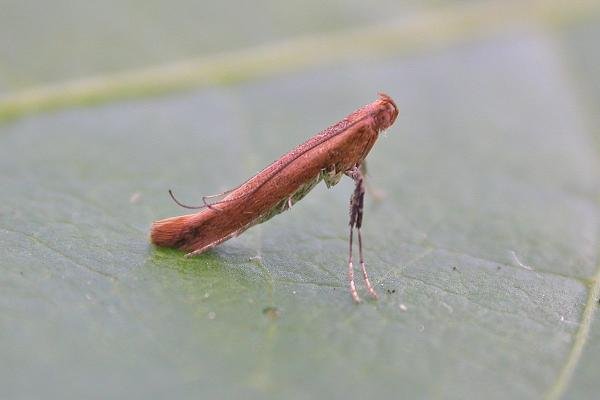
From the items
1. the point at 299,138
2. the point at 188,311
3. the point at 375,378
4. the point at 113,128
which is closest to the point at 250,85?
the point at 299,138

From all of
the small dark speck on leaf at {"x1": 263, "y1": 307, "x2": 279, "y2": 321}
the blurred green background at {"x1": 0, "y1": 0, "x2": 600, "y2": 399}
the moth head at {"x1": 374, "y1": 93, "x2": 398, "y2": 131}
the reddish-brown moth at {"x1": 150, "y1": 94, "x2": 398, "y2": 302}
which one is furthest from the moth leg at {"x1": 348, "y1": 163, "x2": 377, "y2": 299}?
the small dark speck on leaf at {"x1": 263, "y1": 307, "x2": 279, "y2": 321}

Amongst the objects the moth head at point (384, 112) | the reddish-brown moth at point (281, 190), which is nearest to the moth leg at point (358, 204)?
the reddish-brown moth at point (281, 190)

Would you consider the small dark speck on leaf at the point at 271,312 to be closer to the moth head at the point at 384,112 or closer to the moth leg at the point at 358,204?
the moth leg at the point at 358,204

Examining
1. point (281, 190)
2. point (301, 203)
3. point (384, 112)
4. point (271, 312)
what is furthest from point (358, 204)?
point (271, 312)

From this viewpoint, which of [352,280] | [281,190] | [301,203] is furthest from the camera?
[301,203]

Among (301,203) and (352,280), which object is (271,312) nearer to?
(352,280)

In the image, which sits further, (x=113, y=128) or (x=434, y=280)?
(x=113, y=128)

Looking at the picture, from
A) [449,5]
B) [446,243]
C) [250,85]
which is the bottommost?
[446,243]

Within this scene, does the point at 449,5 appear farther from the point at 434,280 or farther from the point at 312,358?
the point at 312,358
